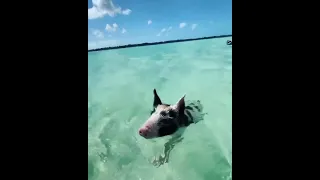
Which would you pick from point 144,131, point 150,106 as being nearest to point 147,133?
point 144,131

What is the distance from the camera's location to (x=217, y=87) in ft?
5.17

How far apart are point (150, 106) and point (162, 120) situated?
8 centimetres

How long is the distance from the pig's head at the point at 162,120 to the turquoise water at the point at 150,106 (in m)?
0.02

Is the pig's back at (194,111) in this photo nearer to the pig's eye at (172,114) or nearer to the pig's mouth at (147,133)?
the pig's eye at (172,114)

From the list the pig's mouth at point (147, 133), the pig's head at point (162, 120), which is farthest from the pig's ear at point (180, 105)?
the pig's mouth at point (147, 133)

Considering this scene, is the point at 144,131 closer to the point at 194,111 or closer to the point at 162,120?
the point at 162,120

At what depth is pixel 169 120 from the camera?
157 centimetres

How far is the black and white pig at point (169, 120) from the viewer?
155cm

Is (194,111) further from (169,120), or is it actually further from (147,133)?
(147,133)

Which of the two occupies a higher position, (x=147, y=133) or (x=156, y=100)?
(x=156, y=100)

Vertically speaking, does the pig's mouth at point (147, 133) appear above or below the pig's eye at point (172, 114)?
below
